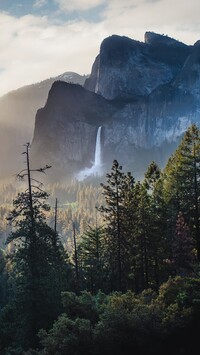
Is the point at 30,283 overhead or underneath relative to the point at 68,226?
underneath

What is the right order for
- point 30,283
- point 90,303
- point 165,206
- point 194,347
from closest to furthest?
point 194,347
point 90,303
point 30,283
point 165,206

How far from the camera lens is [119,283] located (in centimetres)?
3139

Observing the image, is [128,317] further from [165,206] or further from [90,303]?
[165,206]

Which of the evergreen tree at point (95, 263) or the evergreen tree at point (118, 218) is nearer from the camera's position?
the evergreen tree at point (118, 218)

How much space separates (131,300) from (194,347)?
386 centimetres

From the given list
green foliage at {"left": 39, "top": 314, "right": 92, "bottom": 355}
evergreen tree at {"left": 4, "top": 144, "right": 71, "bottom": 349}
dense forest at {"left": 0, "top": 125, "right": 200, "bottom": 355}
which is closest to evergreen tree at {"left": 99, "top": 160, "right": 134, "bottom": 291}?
dense forest at {"left": 0, "top": 125, "right": 200, "bottom": 355}

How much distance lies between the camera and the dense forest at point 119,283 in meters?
16.5

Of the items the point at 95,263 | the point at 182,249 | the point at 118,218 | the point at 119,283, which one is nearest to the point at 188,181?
the point at 182,249

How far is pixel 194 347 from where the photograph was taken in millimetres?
15805

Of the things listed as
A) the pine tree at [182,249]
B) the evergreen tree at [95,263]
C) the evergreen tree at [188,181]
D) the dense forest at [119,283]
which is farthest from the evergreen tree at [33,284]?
the evergreen tree at [95,263]

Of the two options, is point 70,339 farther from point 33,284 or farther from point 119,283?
point 119,283

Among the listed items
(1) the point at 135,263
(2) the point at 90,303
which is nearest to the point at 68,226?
(1) the point at 135,263

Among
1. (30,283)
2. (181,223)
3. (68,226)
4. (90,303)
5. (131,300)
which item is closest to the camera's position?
(131,300)

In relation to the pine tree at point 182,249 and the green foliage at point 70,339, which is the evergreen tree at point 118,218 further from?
the green foliage at point 70,339
